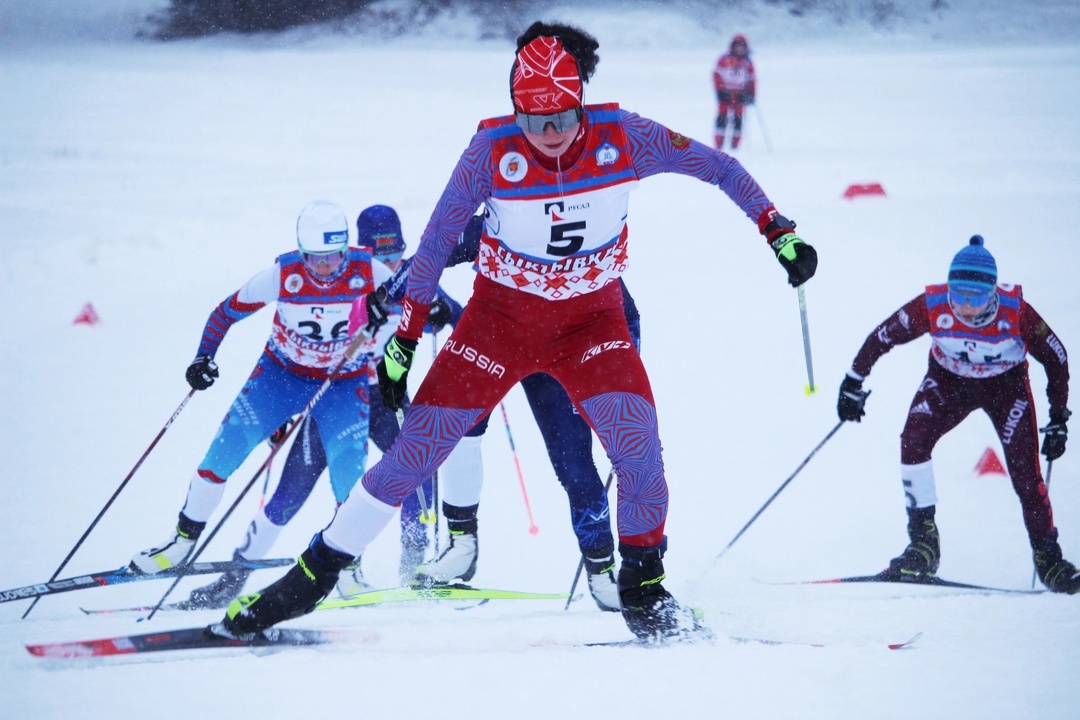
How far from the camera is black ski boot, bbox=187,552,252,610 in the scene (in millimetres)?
5043

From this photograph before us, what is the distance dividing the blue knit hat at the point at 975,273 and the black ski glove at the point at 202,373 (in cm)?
364

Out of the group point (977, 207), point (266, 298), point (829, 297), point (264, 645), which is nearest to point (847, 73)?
point (977, 207)

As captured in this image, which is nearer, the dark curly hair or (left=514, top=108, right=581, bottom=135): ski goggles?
(left=514, top=108, right=581, bottom=135): ski goggles

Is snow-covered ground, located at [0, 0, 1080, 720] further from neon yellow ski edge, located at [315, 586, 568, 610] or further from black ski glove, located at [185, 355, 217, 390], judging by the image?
black ski glove, located at [185, 355, 217, 390]

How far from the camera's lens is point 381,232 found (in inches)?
219

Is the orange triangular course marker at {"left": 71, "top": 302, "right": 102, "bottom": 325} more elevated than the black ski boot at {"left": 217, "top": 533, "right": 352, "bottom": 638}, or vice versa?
the black ski boot at {"left": 217, "top": 533, "right": 352, "bottom": 638}

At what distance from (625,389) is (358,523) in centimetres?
99

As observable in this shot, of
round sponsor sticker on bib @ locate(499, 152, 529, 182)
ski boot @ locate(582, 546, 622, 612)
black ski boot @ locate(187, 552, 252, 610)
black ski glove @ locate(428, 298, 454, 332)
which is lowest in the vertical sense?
black ski boot @ locate(187, 552, 252, 610)

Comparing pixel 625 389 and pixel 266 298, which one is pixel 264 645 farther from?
pixel 266 298

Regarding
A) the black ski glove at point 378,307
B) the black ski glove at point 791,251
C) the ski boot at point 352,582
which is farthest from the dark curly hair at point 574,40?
the ski boot at point 352,582

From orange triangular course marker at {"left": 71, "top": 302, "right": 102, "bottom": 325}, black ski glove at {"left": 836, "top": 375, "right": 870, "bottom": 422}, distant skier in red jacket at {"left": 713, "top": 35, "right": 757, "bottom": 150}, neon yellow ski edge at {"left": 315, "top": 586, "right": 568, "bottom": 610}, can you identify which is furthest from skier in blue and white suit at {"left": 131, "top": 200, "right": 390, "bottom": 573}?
distant skier in red jacket at {"left": 713, "top": 35, "right": 757, "bottom": 150}

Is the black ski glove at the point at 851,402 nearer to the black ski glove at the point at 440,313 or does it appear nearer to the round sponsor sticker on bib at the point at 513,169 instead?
the black ski glove at the point at 440,313

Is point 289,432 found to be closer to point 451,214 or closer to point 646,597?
point 451,214

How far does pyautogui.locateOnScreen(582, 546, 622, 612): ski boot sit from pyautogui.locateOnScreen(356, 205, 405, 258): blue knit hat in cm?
218
